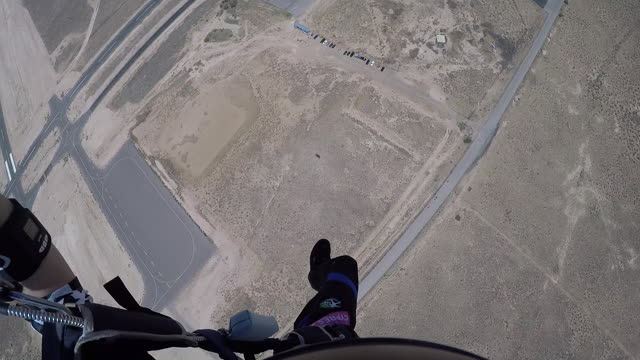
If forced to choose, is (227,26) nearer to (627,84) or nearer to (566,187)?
(566,187)

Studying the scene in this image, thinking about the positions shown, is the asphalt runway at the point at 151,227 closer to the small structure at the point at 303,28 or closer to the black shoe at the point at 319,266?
the black shoe at the point at 319,266

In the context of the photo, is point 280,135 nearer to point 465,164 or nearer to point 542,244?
point 465,164

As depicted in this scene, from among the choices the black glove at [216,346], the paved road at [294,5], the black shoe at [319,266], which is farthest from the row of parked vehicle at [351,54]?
the black glove at [216,346]

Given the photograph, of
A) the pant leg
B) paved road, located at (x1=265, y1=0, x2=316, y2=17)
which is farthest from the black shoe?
paved road, located at (x1=265, y1=0, x2=316, y2=17)

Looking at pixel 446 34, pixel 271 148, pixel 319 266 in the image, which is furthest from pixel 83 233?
pixel 446 34

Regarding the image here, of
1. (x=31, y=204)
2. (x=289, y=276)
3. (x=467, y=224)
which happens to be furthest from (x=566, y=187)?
(x=31, y=204)
